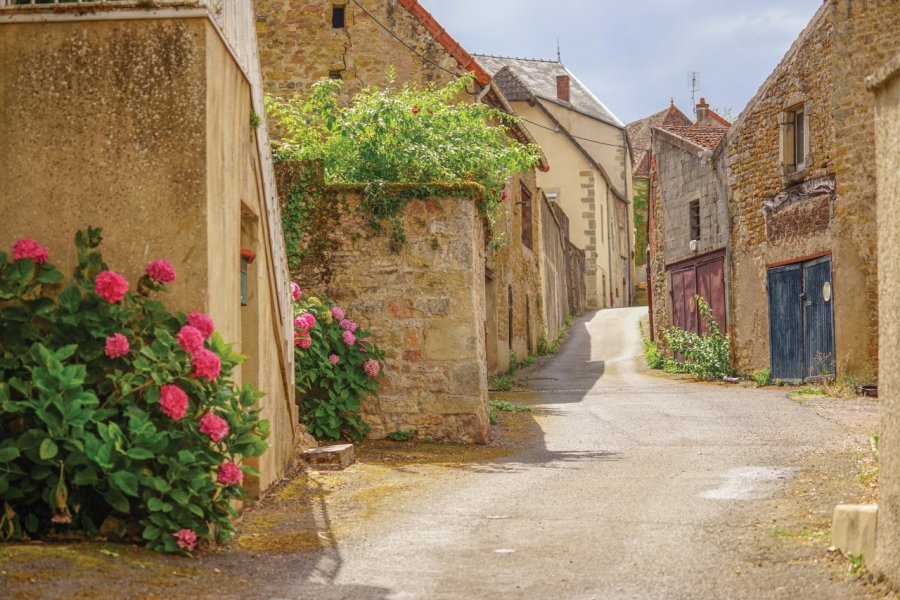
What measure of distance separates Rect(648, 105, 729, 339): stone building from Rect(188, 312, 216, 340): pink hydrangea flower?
1686 centimetres

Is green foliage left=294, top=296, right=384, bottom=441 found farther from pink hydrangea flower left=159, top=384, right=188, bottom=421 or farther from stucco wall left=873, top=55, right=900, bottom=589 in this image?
stucco wall left=873, top=55, right=900, bottom=589

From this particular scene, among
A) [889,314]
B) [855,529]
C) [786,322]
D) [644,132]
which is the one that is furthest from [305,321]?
[644,132]

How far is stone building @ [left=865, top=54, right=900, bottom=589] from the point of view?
15.3ft

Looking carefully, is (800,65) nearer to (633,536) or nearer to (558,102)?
(633,536)

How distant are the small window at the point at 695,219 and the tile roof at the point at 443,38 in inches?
A: 304

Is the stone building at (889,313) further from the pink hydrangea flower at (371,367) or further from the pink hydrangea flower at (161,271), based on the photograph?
the pink hydrangea flower at (371,367)

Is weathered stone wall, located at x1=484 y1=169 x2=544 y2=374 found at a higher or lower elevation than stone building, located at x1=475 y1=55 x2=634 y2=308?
lower

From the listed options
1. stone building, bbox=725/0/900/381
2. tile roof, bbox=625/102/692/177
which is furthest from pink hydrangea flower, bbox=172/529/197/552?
tile roof, bbox=625/102/692/177

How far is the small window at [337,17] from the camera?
17.5 m

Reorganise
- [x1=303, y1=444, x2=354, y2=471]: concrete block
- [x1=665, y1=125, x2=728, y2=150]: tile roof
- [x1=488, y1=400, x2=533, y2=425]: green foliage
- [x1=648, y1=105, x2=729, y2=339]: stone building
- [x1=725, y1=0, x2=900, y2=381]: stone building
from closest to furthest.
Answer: [x1=303, y1=444, x2=354, y2=471]: concrete block → [x1=488, y1=400, x2=533, y2=425]: green foliage → [x1=725, y1=0, x2=900, y2=381]: stone building → [x1=648, y1=105, x2=729, y2=339]: stone building → [x1=665, y1=125, x2=728, y2=150]: tile roof

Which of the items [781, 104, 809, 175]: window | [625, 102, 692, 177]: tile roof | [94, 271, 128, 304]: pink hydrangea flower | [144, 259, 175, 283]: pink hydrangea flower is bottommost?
[94, 271, 128, 304]: pink hydrangea flower

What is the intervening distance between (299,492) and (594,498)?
203 cm

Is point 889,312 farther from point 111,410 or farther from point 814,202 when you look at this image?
point 814,202

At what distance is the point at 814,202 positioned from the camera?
58.7ft
